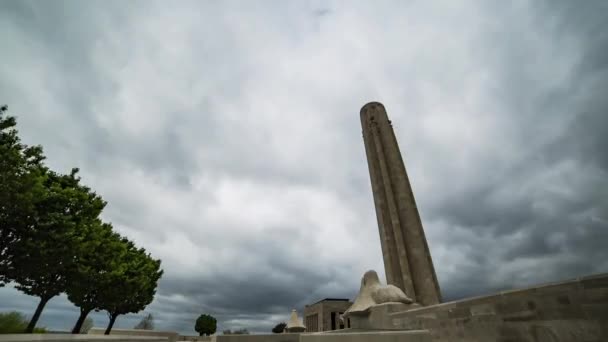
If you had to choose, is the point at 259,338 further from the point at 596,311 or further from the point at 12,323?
the point at 12,323

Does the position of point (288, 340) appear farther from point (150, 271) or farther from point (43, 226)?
point (150, 271)

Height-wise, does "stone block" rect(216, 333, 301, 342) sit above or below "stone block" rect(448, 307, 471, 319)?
below

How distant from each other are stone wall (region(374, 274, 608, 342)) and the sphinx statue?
4883mm

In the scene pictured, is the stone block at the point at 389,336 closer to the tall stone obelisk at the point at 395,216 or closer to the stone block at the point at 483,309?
the stone block at the point at 483,309

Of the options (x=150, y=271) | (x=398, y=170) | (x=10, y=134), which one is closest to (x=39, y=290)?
(x=10, y=134)

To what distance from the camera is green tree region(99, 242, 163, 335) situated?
24.5 meters

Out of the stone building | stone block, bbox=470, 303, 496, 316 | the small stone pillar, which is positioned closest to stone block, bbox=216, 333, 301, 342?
stone block, bbox=470, 303, 496, 316

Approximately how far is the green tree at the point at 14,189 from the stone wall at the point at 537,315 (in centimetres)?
1903

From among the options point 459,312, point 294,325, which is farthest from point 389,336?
point 294,325

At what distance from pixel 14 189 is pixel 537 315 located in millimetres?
19947

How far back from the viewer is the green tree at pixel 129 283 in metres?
24.5

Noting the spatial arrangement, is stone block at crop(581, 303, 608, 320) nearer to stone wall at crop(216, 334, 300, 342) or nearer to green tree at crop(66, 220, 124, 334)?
stone wall at crop(216, 334, 300, 342)

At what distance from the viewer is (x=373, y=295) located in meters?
14.1

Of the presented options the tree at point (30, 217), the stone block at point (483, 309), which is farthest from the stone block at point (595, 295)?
the tree at point (30, 217)
